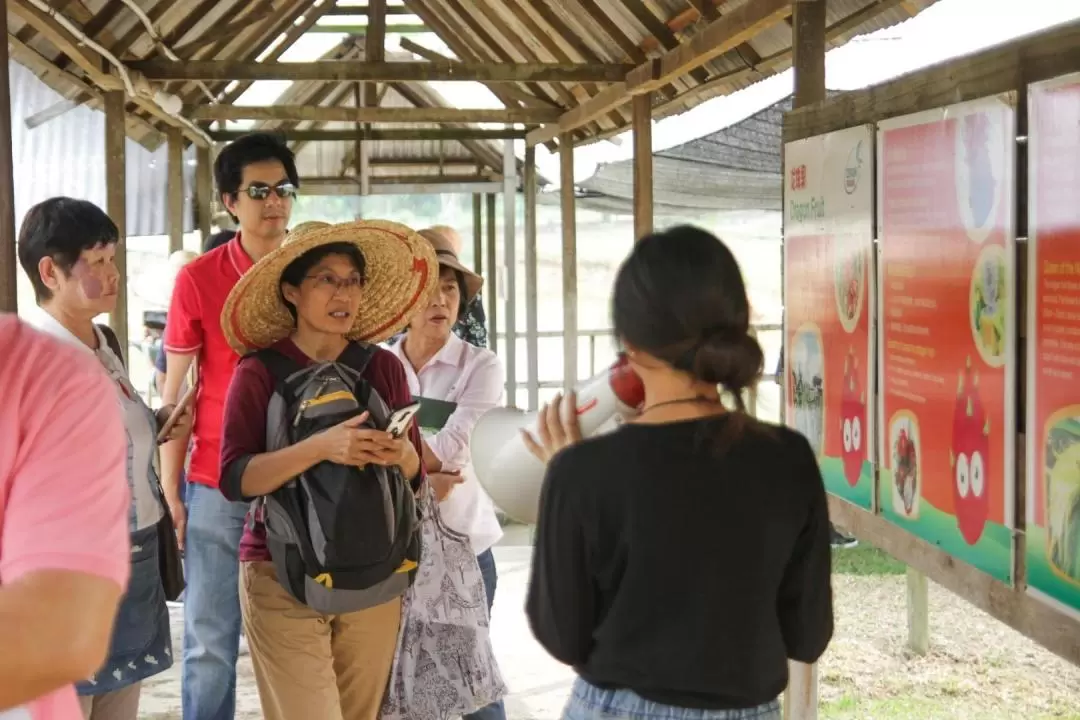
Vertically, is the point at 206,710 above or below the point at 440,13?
below

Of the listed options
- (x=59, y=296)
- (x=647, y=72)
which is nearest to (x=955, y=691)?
(x=647, y=72)

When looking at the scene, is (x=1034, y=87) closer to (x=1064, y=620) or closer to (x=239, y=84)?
(x=1064, y=620)

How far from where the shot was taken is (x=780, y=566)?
165cm

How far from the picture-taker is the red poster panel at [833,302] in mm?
2805

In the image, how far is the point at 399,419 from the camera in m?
2.49

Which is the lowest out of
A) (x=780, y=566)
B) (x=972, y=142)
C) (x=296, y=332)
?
(x=780, y=566)

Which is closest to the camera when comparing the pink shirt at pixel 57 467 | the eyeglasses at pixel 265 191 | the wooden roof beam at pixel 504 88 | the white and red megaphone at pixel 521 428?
the pink shirt at pixel 57 467

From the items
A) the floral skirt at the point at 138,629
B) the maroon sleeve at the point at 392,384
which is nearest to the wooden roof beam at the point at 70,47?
the maroon sleeve at the point at 392,384

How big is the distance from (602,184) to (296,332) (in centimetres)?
821

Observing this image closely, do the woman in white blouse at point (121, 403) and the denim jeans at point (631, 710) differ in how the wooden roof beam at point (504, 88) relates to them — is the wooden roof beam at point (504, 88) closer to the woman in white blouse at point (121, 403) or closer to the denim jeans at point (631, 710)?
the woman in white blouse at point (121, 403)

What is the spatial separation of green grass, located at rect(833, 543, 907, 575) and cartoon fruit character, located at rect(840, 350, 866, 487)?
4.94 metres

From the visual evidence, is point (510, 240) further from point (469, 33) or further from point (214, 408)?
point (214, 408)

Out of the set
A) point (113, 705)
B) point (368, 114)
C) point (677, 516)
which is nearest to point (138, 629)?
point (113, 705)

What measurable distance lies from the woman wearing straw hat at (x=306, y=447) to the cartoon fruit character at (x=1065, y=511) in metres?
1.19
